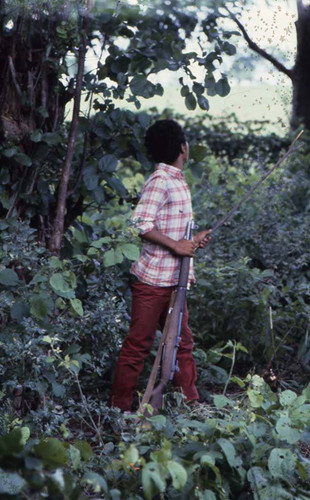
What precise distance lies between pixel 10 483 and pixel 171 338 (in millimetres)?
1876

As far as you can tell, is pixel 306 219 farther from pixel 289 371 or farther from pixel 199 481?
pixel 199 481

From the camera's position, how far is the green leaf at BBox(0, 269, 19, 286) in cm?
344

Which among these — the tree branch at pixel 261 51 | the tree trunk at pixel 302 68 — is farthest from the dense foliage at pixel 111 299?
the tree trunk at pixel 302 68

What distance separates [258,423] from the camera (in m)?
2.75

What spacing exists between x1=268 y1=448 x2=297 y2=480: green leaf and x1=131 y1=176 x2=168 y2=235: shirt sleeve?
64.5 inches

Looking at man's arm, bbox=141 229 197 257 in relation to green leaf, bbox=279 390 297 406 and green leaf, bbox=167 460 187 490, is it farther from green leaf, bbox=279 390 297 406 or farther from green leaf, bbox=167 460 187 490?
green leaf, bbox=167 460 187 490

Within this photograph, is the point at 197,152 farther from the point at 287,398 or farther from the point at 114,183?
the point at 287,398

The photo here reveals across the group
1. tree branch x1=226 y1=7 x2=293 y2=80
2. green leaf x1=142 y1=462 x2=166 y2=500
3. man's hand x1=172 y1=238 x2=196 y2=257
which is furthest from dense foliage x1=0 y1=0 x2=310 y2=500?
man's hand x1=172 y1=238 x2=196 y2=257

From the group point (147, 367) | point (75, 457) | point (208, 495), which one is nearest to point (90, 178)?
point (147, 367)

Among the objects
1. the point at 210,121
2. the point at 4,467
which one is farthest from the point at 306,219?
the point at 210,121

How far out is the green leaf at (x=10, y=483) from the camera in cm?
203

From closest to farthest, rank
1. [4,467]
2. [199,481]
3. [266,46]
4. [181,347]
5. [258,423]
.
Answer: [4,467]
[199,481]
[258,423]
[181,347]
[266,46]

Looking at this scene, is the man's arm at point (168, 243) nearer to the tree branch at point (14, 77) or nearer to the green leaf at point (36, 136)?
the green leaf at point (36, 136)

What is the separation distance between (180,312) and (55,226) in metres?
0.77
